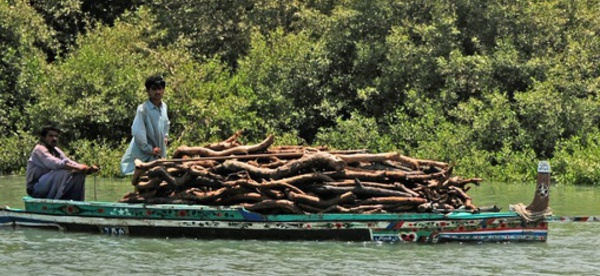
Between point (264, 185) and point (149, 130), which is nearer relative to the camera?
point (264, 185)

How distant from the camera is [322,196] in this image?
14.4 metres

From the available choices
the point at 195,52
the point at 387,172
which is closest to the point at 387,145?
the point at 195,52

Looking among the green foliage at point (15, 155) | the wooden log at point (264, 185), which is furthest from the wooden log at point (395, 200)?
the green foliage at point (15, 155)

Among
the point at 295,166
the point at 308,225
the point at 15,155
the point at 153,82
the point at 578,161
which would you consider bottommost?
the point at 308,225

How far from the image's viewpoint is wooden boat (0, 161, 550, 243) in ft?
46.1

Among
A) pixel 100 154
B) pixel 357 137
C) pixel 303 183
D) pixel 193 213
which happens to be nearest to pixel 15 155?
pixel 100 154

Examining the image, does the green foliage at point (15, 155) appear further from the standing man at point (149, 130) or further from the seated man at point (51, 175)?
the standing man at point (149, 130)

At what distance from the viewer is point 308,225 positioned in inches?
559

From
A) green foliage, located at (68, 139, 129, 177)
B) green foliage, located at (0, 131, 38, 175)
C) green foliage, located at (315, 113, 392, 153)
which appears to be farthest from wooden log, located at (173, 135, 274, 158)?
green foliage, located at (0, 131, 38, 175)

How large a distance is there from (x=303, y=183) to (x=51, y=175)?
3.26 m

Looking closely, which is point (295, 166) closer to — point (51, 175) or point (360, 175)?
point (360, 175)

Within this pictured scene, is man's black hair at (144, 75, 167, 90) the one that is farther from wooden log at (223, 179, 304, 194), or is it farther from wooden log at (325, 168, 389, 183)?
wooden log at (325, 168, 389, 183)

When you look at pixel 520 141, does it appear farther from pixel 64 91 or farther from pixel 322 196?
pixel 322 196

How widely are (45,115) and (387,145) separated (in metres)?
7.31
